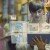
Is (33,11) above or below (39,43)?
above

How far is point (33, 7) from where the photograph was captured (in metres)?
0.93

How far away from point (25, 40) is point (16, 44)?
5 centimetres

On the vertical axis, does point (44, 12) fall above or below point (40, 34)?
above

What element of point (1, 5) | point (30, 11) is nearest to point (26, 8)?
point (30, 11)

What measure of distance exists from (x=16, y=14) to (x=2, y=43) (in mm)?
172

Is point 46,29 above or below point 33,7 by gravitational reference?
below

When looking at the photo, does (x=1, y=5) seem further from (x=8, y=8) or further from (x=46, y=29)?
(x=46, y=29)

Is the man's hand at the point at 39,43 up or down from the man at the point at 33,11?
down

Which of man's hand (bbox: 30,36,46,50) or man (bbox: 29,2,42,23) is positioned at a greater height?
man (bbox: 29,2,42,23)

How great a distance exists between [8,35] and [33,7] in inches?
7.9

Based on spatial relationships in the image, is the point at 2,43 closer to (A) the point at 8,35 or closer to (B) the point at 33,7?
(A) the point at 8,35

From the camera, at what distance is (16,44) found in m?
0.93

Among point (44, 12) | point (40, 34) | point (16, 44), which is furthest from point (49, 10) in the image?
point (16, 44)

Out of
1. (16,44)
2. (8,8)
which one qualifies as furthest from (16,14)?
(16,44)
